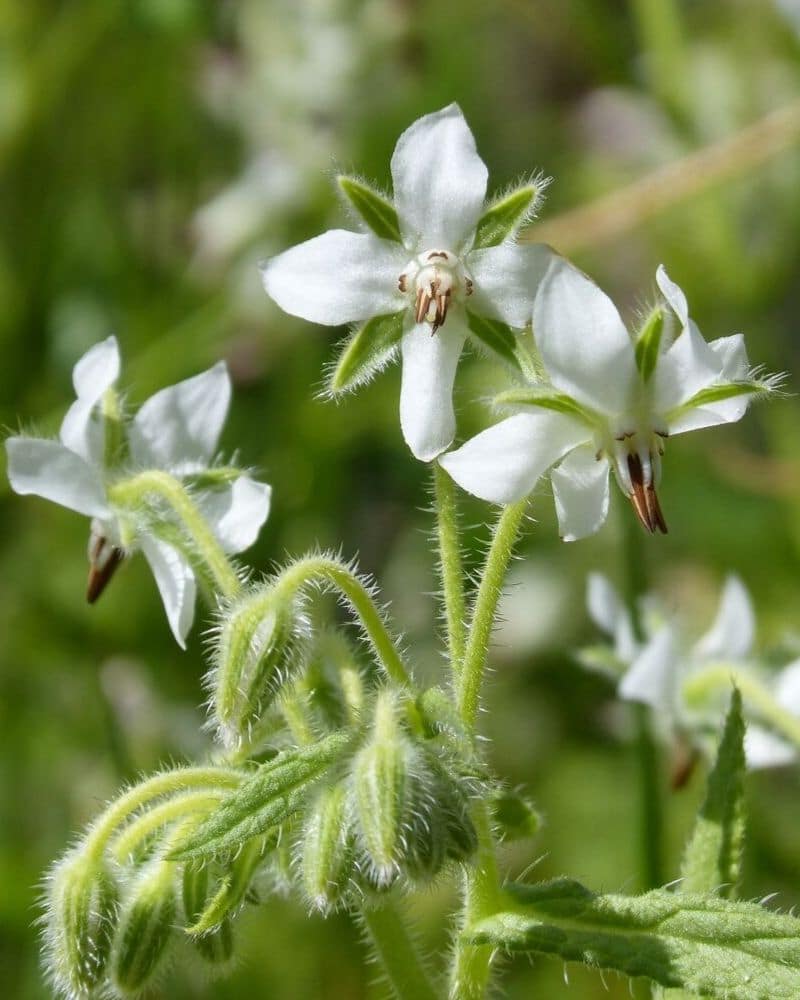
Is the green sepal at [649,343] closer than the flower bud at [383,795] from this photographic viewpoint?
No

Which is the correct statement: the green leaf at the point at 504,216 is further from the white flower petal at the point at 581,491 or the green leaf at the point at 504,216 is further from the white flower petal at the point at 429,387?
the white flower petal at the point at 581,491

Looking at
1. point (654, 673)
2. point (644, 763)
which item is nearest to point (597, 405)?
point (654, 673)

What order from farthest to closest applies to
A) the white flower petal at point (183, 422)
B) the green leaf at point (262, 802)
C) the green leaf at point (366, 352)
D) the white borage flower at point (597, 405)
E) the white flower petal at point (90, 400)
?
the white flower petal at point (183, 422) → the white flower petal at point (90, 400) → the green leaf at point (366, 352) → the white borage flower at point (597, 405) → the green leaf at point (262, 802)

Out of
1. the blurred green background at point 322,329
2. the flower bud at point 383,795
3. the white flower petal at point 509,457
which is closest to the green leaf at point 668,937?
the flower bud at point 383,795

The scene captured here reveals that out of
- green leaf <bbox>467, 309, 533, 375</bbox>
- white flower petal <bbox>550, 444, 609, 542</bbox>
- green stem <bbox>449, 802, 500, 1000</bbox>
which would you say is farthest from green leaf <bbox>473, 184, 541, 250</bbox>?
green stem <bbox>449, 802, 500, 1000</bbox>

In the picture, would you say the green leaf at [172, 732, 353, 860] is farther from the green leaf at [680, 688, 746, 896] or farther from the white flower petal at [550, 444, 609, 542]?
the green leaf at [680, 688, 746, 896]

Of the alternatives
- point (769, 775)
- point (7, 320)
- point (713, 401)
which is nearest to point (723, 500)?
point (769, 775)

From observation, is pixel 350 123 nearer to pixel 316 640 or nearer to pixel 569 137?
pixel 569 137
